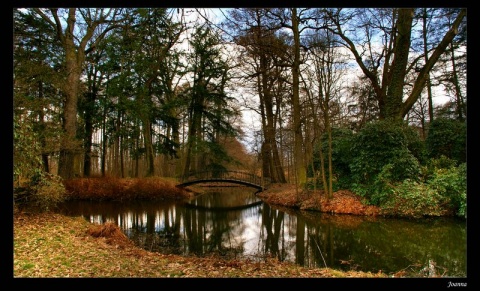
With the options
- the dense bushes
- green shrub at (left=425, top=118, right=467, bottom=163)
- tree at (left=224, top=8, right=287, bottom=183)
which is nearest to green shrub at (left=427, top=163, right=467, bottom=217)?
the dense bushes

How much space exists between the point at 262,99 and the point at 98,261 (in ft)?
52.7

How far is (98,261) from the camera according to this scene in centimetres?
434

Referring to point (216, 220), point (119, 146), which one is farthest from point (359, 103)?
point (119, 146)

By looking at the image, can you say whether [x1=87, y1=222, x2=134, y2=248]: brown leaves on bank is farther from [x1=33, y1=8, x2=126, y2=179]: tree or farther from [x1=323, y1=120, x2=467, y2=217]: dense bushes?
[x1=323, y1=120, x2=467, y2=217]: dense bushes

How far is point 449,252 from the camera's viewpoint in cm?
502

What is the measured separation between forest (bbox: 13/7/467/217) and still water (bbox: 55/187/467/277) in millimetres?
1133

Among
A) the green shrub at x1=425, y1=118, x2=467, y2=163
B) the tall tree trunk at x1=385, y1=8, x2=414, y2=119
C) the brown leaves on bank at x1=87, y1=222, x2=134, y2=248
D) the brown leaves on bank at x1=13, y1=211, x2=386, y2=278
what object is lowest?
the brown leaves on bank at x1=87, y1=222, x2=134, y2=248

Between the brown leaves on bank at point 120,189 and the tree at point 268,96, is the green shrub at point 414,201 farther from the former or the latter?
the brown leaves on bank at point 120,189

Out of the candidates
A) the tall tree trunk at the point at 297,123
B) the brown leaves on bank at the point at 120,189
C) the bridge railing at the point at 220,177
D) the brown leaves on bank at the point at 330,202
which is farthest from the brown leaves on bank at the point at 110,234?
the bridge railing at the point at 220,177

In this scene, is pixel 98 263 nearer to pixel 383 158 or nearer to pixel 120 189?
pixel 383 158

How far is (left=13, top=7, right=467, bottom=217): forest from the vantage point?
6238 millimetres

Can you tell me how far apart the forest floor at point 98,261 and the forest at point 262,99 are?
1210 mm

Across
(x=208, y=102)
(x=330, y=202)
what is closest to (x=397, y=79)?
(x=330, y=202)

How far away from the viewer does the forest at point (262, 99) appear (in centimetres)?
624
